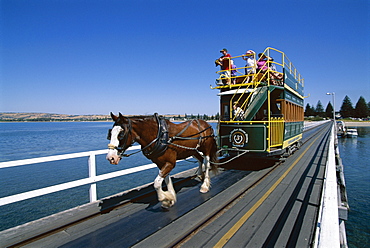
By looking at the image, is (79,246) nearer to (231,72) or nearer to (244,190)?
(244,190)

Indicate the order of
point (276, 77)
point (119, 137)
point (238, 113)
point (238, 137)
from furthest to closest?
point (276, 77) → point (238, 113) → point (238, 137) → point (119, 137)

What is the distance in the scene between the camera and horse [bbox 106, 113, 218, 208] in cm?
418

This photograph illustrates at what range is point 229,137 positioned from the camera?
798 cm

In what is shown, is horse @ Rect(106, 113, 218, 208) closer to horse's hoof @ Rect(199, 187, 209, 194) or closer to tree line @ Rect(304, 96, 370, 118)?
horse's hoof @ Rect(199, 187, 209, 194)

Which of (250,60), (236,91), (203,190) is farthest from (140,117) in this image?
(250,60)

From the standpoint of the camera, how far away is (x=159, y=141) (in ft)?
15.1

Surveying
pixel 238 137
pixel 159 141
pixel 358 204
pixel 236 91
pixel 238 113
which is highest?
pixel 236 91

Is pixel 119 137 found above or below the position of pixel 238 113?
below

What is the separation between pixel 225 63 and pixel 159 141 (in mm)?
5971

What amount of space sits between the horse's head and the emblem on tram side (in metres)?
4.53

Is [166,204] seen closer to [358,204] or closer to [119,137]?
[119,137]

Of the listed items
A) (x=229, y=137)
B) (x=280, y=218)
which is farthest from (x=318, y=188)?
(x=229, y=137)

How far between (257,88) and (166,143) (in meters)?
5.01

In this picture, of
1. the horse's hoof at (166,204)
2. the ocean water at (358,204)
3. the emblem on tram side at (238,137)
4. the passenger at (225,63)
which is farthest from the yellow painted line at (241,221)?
the passenger at (225,63)
